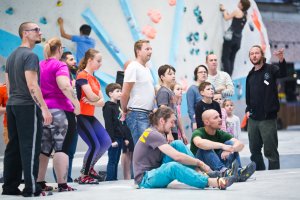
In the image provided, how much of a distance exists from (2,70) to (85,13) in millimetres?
1432

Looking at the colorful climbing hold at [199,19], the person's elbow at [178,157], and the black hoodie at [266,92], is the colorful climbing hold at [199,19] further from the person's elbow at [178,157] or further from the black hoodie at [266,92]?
the person's elbow at [178,157]

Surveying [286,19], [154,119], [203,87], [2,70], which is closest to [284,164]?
[203,87]

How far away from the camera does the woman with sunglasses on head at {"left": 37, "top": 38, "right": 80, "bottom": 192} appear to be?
16.8ft

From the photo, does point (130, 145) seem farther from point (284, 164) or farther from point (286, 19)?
point (286, 19)

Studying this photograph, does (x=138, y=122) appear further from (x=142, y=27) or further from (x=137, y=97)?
(x=142, y=27)

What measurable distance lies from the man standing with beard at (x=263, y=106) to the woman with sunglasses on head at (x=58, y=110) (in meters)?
2.29

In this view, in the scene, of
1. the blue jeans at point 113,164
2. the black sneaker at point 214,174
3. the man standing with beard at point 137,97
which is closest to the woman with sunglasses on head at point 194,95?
the blue jeans at point 113,164

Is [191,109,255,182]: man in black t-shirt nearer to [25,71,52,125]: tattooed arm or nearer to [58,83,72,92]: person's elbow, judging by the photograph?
[58,83,72,92]: person's elbow

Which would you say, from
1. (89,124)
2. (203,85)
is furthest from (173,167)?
(203,85)

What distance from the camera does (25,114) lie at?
191 inches

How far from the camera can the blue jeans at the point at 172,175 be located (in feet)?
16.3

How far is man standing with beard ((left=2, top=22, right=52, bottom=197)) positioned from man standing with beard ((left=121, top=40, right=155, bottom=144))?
1.14 metres

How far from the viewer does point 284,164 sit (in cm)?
813

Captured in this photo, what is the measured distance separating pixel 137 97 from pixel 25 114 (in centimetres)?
135
